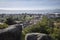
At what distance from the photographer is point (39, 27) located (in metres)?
4.36

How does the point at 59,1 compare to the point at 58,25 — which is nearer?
the point at 58,25

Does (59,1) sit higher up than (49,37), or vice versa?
(59,1)

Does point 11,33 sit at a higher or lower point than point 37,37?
higher

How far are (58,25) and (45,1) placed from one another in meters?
3.38

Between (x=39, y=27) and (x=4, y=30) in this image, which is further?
(x=39, y=27)

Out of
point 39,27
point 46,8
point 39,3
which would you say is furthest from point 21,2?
point 39,27

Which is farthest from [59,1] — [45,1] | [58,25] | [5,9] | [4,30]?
[4,30]

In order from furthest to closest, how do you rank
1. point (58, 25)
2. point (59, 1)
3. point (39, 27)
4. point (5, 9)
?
1. point (5, 9)
2. point (59, 1)
3. point (58, 25)
4. point (39, 27)

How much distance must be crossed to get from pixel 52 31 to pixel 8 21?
1.29m

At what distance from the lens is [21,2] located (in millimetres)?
7898

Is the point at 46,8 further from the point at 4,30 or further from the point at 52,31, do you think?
the point at 4,30

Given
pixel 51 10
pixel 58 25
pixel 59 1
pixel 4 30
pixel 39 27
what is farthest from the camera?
pixel 51 10

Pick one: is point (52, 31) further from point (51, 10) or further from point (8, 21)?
point (51, 10)

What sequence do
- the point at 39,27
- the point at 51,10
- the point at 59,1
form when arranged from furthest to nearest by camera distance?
the point at 51,10, the point at 59,1, the point at 39,27
